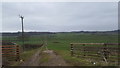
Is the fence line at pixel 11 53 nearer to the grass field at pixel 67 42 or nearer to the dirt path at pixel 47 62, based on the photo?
the dirt path at pixel 47 62

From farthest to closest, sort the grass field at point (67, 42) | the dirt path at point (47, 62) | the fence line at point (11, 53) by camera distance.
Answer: the fence line at point (11, 53)
the grass field at point (67, 42)
the dirt path at point (47, 62)

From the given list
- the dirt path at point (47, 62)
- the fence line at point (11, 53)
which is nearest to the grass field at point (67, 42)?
the dirt path at point (47, 62)

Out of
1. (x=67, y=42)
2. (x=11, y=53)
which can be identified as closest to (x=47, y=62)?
(x=11, y=53)

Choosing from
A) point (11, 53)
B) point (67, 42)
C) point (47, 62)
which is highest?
point (11, 53)

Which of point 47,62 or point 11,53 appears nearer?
point 47,62

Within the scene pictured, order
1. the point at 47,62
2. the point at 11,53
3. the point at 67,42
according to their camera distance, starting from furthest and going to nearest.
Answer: the point at 67,42, the point at 11,53, the point at 47,62

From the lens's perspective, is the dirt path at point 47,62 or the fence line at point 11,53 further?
the fence line at point 11,53

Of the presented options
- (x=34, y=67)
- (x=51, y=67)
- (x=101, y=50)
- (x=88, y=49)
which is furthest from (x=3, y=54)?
(x=101, y=50)

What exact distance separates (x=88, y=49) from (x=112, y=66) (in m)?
3.67

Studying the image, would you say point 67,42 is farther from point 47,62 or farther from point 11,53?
point 47,62

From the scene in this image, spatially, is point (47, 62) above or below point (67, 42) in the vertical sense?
above

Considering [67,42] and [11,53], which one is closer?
[11,53]

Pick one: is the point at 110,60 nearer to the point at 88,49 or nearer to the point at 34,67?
the point at 88,49

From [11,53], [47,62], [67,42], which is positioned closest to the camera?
[47,62]
